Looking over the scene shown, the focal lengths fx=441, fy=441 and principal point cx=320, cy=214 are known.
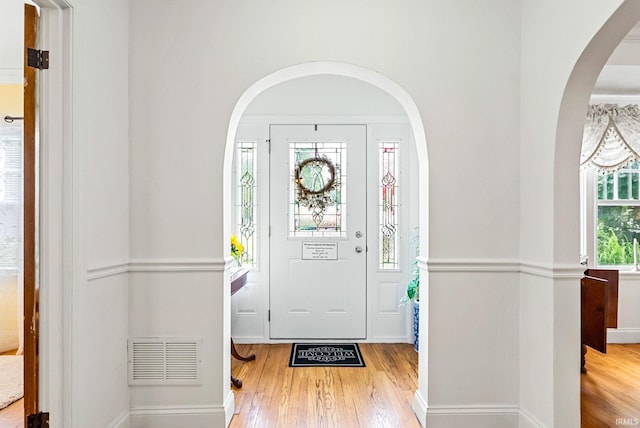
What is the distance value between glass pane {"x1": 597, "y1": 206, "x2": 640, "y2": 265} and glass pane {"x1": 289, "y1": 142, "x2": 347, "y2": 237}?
8.51 ft

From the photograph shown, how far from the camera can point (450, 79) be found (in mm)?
2486

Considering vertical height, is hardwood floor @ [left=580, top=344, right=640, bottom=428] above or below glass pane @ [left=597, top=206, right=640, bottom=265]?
below

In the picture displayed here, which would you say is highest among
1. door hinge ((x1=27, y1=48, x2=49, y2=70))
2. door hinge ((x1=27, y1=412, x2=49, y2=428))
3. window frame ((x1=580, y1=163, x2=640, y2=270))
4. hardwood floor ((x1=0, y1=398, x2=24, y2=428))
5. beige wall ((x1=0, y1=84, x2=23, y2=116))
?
beige wall ((x1=0, y1=84, x2=23, y2=116))

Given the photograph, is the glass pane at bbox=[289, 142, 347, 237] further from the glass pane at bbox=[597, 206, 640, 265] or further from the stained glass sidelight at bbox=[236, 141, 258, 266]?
the glass pane at bbox=[597, 206, 640, 265]

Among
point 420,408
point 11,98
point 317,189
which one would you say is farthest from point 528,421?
point 11,98

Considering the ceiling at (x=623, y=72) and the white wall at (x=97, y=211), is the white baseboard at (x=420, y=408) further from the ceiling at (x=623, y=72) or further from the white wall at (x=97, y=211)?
the ceiling at (x=623, y=72)

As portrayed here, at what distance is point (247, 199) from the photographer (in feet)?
14.0

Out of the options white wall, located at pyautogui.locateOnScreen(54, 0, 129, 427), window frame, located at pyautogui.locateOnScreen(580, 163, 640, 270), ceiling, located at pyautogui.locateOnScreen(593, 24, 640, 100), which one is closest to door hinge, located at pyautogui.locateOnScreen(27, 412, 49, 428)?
white wall, located at pyautogui.locateOnScreen(54, 0, 129, 427)

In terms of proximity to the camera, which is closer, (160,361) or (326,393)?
(160,361)

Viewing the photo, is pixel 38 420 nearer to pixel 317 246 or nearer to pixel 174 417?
pixel 174 417

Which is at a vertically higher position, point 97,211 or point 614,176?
point 614,176

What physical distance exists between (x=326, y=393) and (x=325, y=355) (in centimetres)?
83

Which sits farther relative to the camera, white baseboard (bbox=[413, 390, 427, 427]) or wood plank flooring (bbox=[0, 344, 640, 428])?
wood plank flooring (bbox=[0, 344, 640, 428])

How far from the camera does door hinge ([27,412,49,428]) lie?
6.02ft
